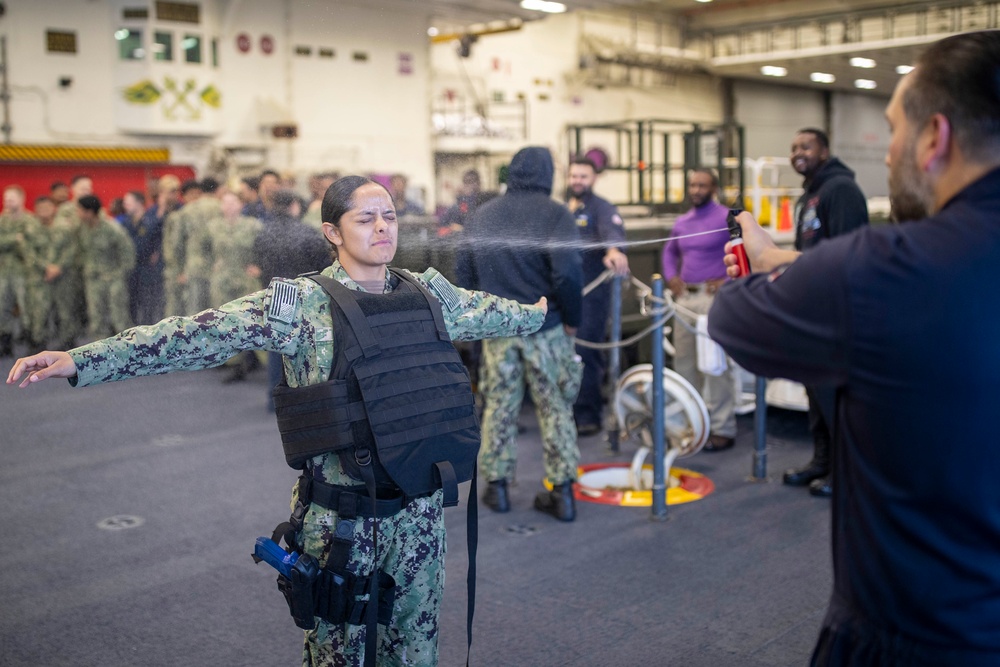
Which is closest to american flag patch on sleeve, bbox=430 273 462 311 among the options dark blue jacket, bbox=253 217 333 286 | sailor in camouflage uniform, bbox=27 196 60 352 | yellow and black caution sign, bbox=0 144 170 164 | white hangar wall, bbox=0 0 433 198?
dark blue jacket, bbox=253 217 333 286

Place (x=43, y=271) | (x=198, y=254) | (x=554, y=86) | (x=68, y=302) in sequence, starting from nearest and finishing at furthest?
(x=198, y=254) → (x=68, y=302) → (x=43, y=271) → (x=554, y=86)

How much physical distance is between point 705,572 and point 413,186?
49.3 feet

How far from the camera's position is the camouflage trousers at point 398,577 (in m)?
2.19

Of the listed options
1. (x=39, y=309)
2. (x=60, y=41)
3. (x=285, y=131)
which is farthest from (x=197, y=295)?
(x=60, y=41)

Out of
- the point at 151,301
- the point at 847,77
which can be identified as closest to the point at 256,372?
the point at 151,301

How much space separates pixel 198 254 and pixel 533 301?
3.16 m

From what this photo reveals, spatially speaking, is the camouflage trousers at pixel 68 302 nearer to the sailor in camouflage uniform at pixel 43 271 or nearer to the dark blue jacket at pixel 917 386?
the sailor in camouflage uniform at pixel 43 271

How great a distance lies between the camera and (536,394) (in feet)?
14.3

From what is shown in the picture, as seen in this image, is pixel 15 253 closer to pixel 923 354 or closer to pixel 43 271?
pixel 43 271

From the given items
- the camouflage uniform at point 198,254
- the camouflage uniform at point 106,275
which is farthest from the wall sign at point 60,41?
the camouflage uniform at point 198,254

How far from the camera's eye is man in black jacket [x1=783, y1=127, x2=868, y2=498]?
4316 mm

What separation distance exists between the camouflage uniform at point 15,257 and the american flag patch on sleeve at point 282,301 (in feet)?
20.6

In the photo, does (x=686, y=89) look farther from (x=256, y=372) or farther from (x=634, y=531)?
(x=634, y=531)

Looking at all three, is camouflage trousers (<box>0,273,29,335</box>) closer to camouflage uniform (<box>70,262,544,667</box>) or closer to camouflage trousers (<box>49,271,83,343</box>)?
camouflage trousers (<box>49,271,83,343</box>)
